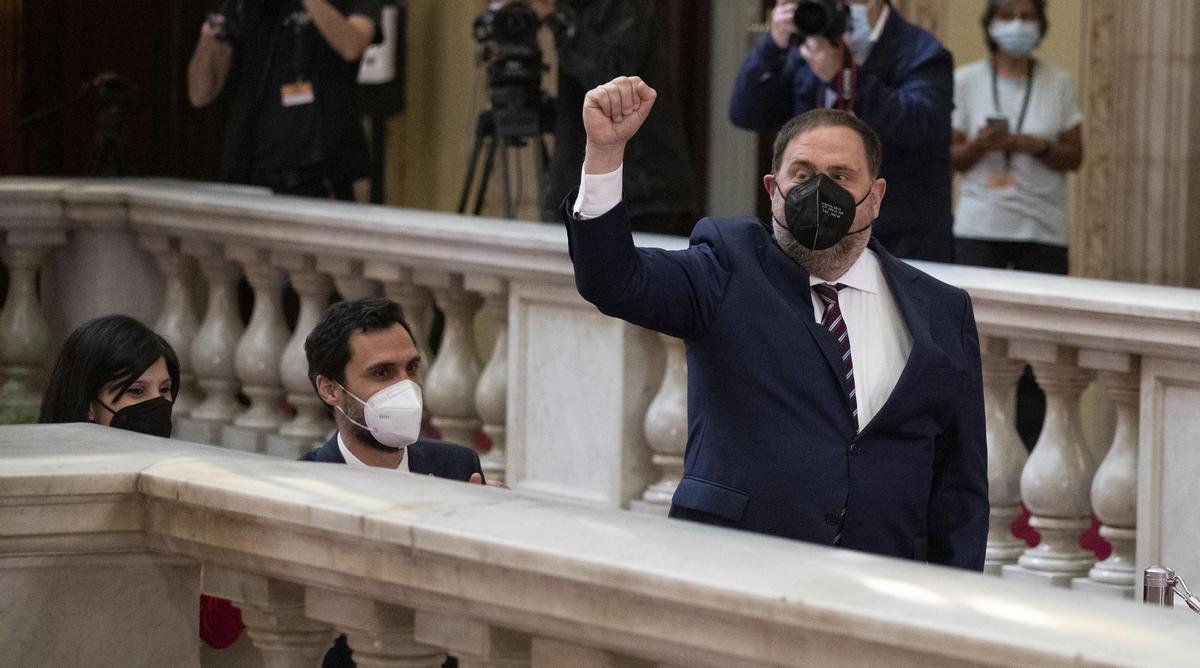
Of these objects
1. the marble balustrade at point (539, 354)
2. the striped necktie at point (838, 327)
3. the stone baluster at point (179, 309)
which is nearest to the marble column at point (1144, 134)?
the marble balustrade at point (539, 354)

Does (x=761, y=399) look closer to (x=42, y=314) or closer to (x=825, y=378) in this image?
(x=825, y=378)

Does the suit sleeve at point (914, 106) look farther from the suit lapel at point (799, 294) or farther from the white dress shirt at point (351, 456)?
the suit lapel at point (799, 294)

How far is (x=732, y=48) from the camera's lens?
9.87 metres

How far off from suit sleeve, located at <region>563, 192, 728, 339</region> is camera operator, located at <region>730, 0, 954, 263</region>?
2.34 meters

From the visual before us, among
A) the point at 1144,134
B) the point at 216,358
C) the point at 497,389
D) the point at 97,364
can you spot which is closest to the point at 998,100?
the point at 1144,134

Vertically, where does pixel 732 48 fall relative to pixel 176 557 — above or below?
above

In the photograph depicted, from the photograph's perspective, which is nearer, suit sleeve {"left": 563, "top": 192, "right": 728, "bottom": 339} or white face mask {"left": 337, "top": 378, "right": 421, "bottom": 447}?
suit sleeve {"left": 563, "top": 192, "right": 728, "bottom": 339}

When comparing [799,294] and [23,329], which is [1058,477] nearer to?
[799,294]

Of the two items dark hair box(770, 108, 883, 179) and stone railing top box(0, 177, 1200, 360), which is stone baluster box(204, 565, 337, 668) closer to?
dark hair box(770, 108, 883, 179)

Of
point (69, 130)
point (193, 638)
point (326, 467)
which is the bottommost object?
point (193, 638)

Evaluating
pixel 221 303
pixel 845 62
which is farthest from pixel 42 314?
pixel 845 62

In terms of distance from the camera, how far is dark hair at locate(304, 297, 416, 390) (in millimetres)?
4078

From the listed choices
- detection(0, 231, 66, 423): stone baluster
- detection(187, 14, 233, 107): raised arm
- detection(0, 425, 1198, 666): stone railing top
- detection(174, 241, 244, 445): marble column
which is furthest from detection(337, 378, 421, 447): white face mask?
detection(187, 14, 233, 107): raised arm

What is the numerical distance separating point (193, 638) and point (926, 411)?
1.21 meters
